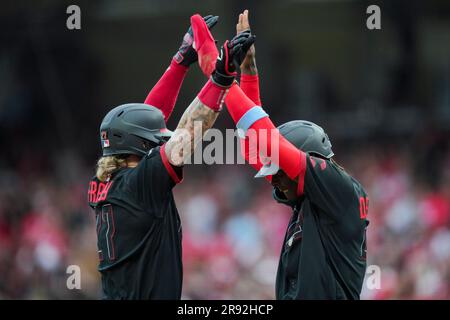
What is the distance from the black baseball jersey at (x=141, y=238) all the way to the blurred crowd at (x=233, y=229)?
455 cm

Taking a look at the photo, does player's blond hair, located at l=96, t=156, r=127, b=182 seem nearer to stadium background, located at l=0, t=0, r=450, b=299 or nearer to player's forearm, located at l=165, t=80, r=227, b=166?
player's forearm, located at l=165, t=80, r=227, b=166

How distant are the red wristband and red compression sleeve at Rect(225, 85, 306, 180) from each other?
0.08m

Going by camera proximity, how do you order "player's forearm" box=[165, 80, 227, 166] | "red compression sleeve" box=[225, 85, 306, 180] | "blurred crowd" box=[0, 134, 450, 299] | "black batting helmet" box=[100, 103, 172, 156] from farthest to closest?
"blurred crowd" box=[0, 134, 450, 299] < "black batting helmet" box=[100, 103, 172, 156] < "player's forearm" box=[165, 80, 227, 166] < "red compression sleeve" box=[225, 85, 306, 180]

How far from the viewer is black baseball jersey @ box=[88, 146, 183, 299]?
488 centimetres

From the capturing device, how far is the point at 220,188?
13.8 metres

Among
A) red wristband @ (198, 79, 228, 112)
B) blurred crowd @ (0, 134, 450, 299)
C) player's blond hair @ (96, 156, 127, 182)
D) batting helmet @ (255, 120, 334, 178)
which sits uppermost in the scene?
red wristband @ (198, 79, 228, 112)

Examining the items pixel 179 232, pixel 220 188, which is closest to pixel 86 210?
pixel 220 188

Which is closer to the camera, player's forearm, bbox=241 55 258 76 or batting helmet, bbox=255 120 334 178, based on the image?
batting helmet, bbox=255 120 334 178

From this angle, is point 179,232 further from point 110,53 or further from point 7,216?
point 110,53

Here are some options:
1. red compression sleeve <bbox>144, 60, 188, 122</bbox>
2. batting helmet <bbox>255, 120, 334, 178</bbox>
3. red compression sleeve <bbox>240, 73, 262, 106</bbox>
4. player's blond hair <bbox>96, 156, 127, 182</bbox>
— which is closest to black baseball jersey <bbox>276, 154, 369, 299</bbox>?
batting helmet <bbox>255, 120, 334, 178</bbox>

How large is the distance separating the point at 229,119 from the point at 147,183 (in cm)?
957

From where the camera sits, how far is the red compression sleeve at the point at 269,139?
458 cm

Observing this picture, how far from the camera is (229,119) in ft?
47.1
